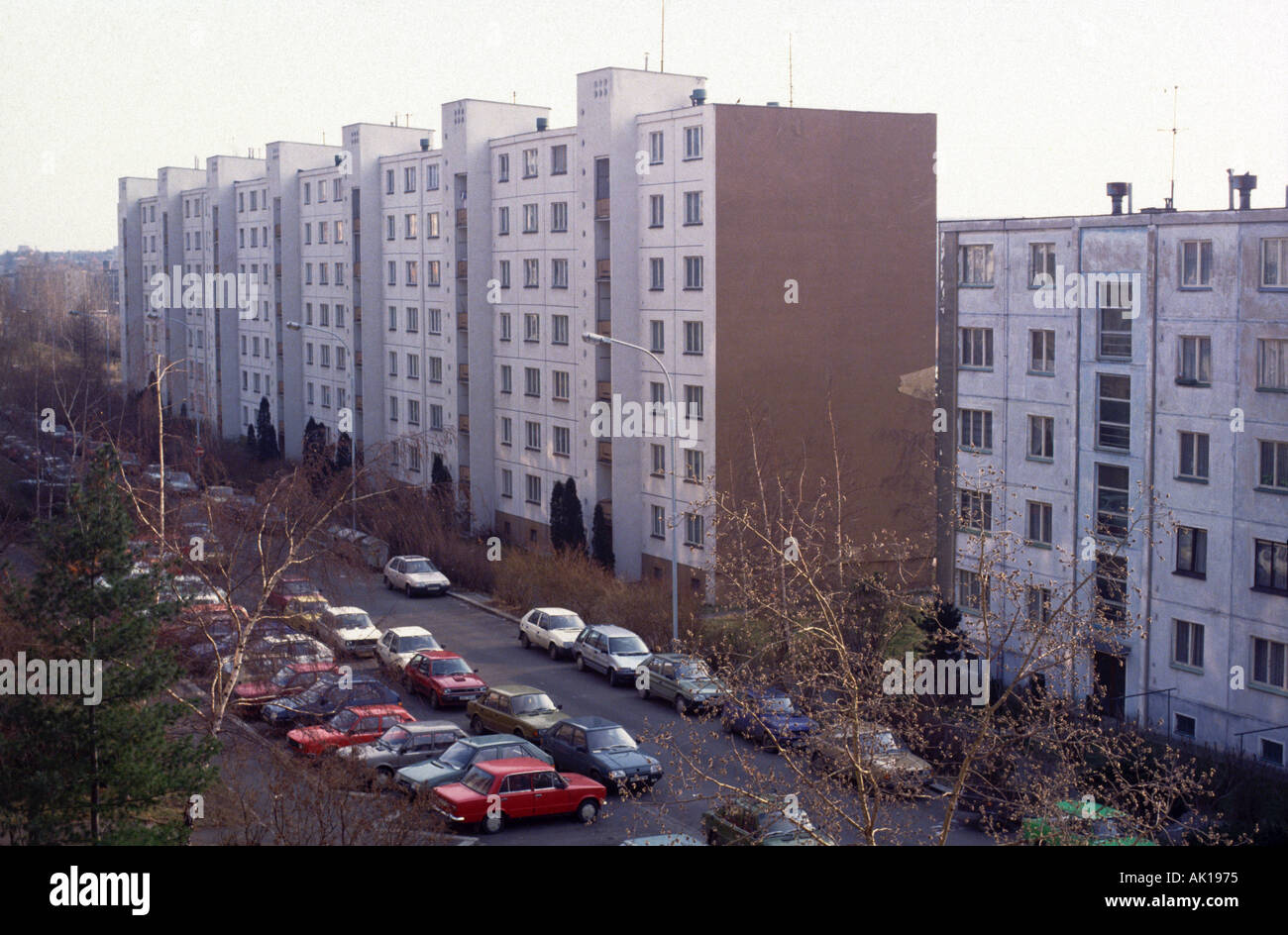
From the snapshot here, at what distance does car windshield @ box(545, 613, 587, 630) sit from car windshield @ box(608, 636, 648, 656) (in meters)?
2.69

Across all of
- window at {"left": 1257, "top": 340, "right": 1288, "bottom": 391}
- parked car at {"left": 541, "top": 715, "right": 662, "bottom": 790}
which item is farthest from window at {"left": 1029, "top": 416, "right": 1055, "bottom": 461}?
parked car at {"left": 541, "top": 715, "right": 662, "bottom": 790}

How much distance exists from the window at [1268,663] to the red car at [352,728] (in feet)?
48.5

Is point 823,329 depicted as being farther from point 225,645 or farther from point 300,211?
point 300,211

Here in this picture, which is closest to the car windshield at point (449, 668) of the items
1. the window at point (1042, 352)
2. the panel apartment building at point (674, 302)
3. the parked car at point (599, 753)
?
the parked car at point (599, 753)

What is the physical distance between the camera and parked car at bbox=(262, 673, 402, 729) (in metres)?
19.9

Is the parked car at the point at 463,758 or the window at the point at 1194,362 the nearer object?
the parked car at the point at 463,758

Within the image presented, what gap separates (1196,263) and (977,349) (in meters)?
5.55

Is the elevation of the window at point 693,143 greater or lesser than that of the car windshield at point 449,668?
greater

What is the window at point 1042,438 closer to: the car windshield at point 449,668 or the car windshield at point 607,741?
the car windshield at point 607,741

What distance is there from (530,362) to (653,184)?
328 inches

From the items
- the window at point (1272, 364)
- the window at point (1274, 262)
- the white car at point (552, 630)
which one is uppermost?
the window at point (1274, 262)

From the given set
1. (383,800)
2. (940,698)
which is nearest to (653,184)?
(940,698)

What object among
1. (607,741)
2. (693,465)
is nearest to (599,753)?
(607,741)

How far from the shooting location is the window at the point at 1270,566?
22188mm
